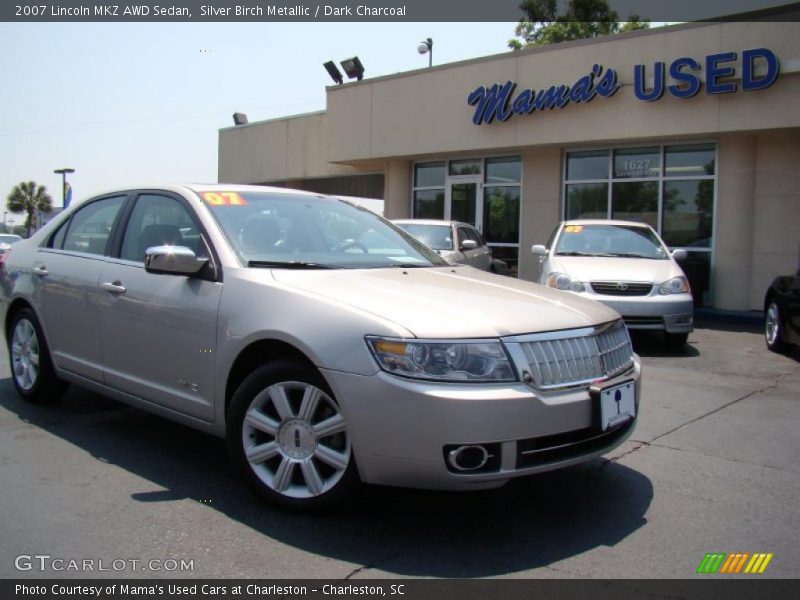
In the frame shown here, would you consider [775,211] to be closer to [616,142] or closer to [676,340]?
[616,142]

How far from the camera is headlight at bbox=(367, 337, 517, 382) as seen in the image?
306 cm

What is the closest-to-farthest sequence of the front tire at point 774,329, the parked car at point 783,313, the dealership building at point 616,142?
1. the parked car at point 783,313
2. the front tire at point 774,329
3. the dealership building at point 616,142

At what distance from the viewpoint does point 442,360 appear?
307 centimetres

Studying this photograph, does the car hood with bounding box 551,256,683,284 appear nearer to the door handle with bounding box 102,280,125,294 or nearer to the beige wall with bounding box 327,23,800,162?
the beige wall with bounding box 327,23,800,162

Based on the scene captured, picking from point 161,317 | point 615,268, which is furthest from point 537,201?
point 161,317

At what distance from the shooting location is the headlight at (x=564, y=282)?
346 inches

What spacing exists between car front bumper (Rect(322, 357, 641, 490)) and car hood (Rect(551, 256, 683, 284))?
5.85 m

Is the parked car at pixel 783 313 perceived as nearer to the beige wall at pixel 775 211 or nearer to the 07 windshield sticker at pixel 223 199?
the beige wall at pixel 775 211

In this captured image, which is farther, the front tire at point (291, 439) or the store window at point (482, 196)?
the store window at point (482, 196)

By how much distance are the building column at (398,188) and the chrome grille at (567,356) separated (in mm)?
15058

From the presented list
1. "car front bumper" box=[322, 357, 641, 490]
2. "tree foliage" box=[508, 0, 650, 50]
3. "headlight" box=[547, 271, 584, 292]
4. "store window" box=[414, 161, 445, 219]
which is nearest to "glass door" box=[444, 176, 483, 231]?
"store window" box=[414, 161, 445, 219]

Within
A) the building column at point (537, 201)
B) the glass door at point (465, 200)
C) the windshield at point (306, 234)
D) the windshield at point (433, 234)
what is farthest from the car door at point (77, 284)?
the glass door at point (465, 200)

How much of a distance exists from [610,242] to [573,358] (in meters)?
7.00
